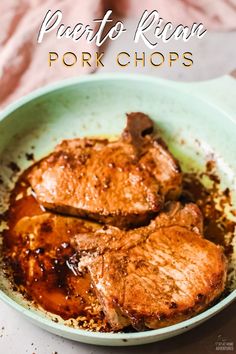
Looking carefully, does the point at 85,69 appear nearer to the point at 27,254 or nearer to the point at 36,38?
the point at 36,38

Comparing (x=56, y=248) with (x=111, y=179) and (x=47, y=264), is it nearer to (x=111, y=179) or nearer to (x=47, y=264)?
(x=47, y=264)

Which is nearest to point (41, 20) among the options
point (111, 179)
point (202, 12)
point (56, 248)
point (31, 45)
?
point (31, 45)

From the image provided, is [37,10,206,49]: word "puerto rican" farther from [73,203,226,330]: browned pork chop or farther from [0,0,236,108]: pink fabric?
[73,203,226,330]: browned pork chop

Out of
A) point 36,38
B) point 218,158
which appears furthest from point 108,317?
point 36,38

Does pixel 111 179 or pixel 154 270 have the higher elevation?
pixel 111 179

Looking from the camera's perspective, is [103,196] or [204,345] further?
[103,196]

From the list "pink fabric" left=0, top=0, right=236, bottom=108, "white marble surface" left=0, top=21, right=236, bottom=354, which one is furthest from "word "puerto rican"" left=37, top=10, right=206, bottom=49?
"white marble surface" left=0, top=21, right=236, bottom=354
